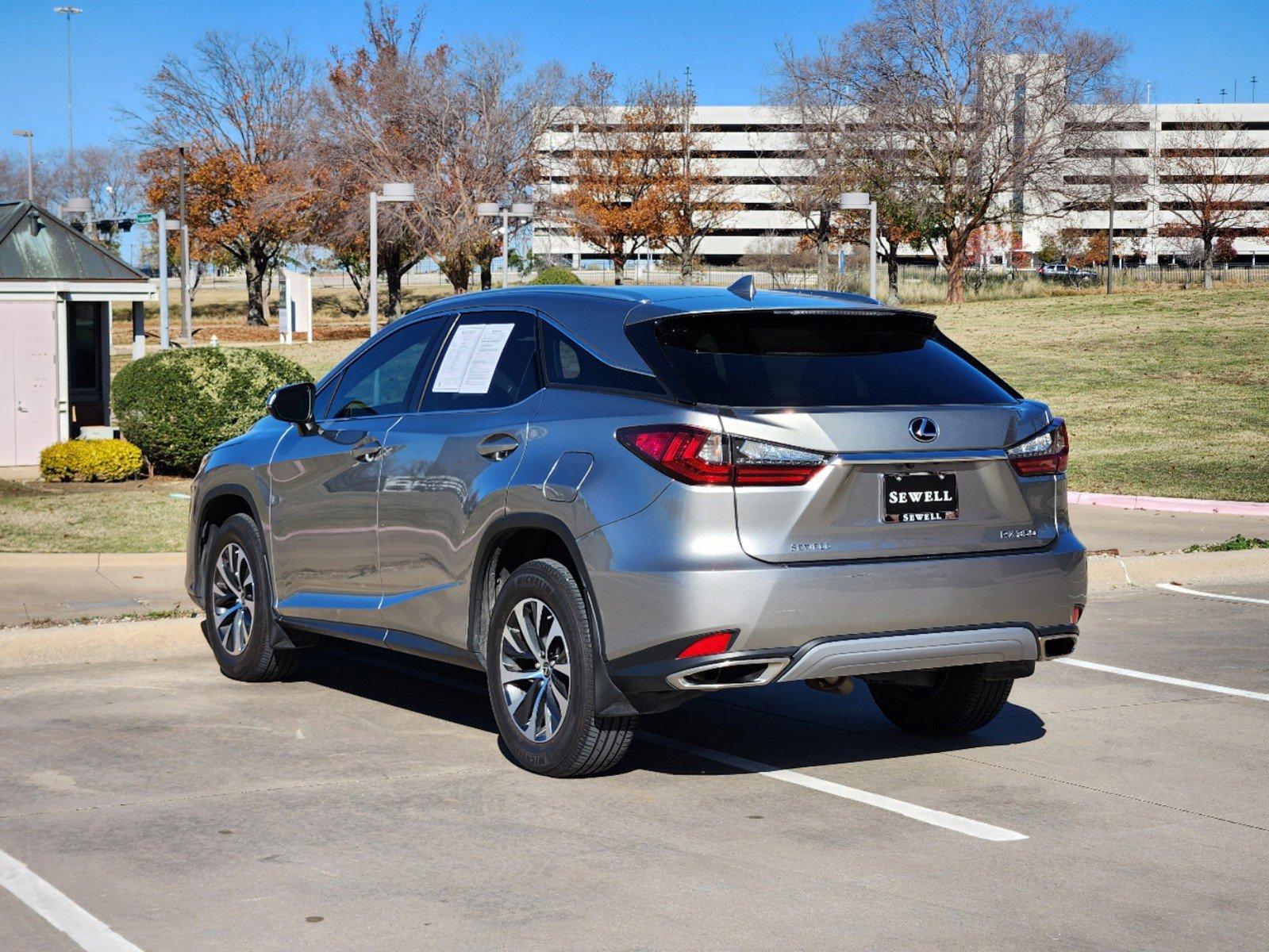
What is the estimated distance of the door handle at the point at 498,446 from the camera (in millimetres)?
6332

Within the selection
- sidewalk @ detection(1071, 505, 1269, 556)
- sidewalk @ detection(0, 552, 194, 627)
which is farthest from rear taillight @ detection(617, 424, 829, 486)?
sidewalk @ detection(1071, 505, 1269, 556)

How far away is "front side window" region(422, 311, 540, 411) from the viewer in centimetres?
661

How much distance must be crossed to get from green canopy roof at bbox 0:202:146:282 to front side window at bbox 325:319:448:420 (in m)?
13.7

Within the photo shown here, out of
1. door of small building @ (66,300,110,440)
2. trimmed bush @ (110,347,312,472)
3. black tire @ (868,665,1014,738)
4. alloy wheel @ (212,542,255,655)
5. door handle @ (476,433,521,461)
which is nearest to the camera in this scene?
door handle @ (476,433,521,461)

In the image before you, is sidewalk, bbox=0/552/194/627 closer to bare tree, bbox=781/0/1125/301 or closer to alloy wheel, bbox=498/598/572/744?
alloy wheel, bbox=498/598/572/744

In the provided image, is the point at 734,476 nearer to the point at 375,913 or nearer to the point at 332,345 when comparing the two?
the point at 375,913

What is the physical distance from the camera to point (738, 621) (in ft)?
18.2

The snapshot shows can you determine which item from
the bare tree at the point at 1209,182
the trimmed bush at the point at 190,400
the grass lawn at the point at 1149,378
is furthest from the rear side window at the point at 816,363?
the bare tree at the point at 1209,182

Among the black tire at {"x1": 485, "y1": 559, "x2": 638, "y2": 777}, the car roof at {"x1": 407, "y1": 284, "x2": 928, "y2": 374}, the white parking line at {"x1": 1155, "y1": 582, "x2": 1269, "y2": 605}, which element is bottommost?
the white parking line at {"x1": 1155, "y1": 582, "x2": 1269, "y2": 605}

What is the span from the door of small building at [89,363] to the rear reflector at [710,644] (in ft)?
58.7

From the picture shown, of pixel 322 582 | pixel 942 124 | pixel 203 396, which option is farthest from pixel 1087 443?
pixel 942 124

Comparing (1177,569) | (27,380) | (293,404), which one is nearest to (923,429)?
(293,404)

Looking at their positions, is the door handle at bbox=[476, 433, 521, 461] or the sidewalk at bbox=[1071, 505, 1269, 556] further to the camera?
the sidewalk at bbox=[1071, 505, 1269, 556]

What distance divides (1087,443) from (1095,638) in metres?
13.2
